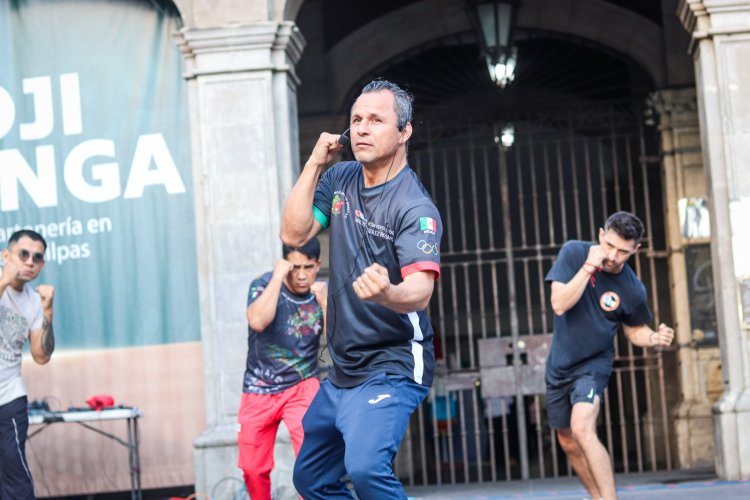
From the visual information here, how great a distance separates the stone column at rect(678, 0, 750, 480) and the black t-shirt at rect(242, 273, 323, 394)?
363cm

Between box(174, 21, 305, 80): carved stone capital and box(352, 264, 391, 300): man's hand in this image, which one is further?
box(174, 21, 305, 80): carved stone capital

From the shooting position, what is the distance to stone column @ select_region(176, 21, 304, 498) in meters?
9.92

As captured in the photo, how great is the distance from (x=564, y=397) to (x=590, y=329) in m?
0.47

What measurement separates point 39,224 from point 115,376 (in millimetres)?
1403

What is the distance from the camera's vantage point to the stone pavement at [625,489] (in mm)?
9172

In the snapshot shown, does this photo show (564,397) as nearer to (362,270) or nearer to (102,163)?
(362,270)

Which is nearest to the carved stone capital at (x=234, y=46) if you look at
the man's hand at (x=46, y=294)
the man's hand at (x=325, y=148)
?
the man's hand at (x=46, y=294)

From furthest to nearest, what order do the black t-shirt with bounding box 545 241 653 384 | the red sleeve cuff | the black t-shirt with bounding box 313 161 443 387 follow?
the black t-shirt with bounding box 545 241 653 384 → the black t-shirt with bounding box 313 161 443 387 → the red sleeve cuff

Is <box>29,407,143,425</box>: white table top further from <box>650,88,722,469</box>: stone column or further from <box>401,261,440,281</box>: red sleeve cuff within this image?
<box>650,88,722,469</box>: stone column

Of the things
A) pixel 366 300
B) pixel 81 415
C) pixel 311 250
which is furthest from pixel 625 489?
pixel 366 300

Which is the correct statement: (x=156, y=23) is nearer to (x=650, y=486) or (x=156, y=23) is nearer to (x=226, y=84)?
(x=226, y=84)

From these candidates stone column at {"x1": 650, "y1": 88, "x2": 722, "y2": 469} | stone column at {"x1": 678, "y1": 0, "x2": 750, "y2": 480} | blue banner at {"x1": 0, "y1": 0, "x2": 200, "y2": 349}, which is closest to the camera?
stone column at {"x1": 678, "y1": 0, "x2": 750, "y2": 480}

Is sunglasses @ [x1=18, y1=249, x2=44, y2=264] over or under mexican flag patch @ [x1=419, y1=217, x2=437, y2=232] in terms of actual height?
over

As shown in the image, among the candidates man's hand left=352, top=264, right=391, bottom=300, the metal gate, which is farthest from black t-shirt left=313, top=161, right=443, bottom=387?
the metal gate
